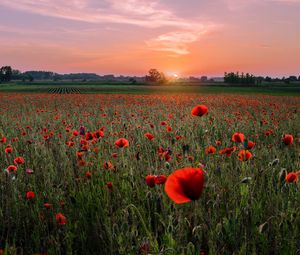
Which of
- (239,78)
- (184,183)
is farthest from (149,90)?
(239,78)

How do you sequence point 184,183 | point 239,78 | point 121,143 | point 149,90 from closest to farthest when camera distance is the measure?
point 184,183 → point 121,143 → point 149,90 → point 239,78

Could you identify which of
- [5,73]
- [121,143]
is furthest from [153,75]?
[121,143]

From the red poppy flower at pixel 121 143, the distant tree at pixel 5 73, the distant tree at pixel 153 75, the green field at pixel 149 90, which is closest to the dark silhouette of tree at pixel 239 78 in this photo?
the distant tree at pixel 153 75

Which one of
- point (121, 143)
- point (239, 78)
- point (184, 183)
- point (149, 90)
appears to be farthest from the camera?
point (239, 78)

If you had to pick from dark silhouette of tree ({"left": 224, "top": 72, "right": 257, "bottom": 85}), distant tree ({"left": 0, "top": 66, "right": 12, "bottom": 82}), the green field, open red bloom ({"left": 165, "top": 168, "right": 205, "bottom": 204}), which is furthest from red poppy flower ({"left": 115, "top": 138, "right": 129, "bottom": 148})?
distant tree ({"left": 0, "top": 66, "right": 12, "bottom": 82})

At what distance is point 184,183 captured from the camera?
4.49 feet

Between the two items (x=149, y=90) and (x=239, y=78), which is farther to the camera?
(x=239, y=78)

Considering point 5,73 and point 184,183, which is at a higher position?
point 5,73

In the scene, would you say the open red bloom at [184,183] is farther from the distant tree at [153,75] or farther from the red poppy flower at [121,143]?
the distant tree at [153,75]

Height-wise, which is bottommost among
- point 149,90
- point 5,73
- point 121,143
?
point 121,143

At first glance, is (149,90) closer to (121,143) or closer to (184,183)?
(121,143)

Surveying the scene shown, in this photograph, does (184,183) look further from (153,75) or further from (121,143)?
(153,75)

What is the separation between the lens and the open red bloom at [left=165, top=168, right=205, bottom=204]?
1351 millimetres

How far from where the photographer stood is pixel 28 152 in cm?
520
